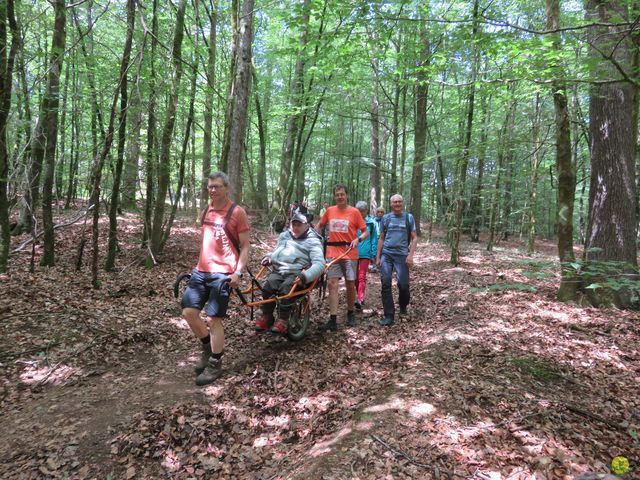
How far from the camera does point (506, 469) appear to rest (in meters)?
2.55

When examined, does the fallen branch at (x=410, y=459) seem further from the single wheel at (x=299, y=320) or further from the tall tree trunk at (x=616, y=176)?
the tall tree trunk at (x=616, y=176)

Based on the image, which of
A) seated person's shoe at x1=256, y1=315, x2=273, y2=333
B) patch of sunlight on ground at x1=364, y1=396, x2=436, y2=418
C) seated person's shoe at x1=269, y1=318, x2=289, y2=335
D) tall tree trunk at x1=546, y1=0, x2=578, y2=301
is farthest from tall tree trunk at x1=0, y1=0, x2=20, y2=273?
tall tree trunk at x1=546, y1=0, x2=578, y2=301

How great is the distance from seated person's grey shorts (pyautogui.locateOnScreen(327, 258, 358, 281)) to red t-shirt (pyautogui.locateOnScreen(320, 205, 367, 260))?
0.35 feet

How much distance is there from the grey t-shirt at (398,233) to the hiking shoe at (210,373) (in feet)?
11.0

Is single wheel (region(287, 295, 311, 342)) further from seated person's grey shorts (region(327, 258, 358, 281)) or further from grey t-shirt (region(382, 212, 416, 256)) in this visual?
grey t-shirt (region(382, 212, 416, 256))

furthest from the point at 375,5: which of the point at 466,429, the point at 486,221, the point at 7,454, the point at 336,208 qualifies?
the point at 486,221

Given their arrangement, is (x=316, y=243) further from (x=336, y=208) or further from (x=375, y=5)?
(x=375, y=5)

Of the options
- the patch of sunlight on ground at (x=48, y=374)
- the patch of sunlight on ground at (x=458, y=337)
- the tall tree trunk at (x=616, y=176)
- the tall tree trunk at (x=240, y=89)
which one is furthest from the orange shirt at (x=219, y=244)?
the tall tree trunk at (x=616, y=176)

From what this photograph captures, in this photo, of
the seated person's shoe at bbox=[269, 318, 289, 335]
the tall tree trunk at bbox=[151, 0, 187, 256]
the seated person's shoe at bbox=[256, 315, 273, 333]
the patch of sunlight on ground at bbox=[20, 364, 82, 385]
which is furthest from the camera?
the tall tree trunk at bbox=[151, 0, 187, 256]

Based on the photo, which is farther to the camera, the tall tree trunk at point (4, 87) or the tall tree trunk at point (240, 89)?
the tall tree trunk at point (240, 89)

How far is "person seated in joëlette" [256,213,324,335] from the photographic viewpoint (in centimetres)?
474

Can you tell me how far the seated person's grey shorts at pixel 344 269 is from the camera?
5.90m

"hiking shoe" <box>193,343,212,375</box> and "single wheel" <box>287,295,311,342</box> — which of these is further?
"single wheel" <box>287,295,311,342</box>

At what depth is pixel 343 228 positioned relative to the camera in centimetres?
605
